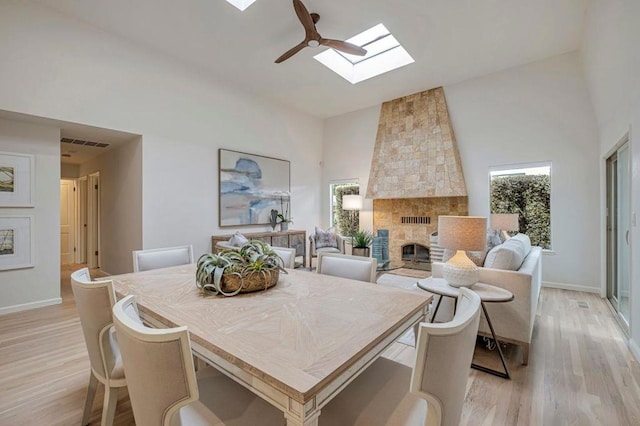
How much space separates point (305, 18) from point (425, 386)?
134 inches

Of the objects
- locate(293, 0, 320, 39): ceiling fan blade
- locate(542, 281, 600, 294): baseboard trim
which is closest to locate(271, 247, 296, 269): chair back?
locate(293, 0, 320, 39): ceiling fan blade

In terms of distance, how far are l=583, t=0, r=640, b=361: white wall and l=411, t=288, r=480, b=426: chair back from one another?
8.52 feet

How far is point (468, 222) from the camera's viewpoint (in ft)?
6.45

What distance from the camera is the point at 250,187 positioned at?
5.39m

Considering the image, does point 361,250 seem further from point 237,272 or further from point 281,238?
point 237,272

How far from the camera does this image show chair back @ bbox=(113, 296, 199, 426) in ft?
2.44

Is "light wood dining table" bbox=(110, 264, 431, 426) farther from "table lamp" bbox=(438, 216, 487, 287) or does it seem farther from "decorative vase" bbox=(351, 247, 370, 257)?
"decorative vase" bbox=(351, 247, 370, 257)

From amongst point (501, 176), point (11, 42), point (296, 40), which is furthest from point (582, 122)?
point (11, 42)

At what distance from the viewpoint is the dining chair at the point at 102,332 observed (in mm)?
1234

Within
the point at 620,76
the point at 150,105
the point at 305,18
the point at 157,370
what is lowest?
the point at 157,370

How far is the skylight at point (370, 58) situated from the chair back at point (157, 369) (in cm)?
452

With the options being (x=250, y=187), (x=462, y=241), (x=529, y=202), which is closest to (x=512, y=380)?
(x=462, y=241)

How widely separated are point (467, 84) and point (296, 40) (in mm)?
3297

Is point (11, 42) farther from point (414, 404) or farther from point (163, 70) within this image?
point (414, 404)
